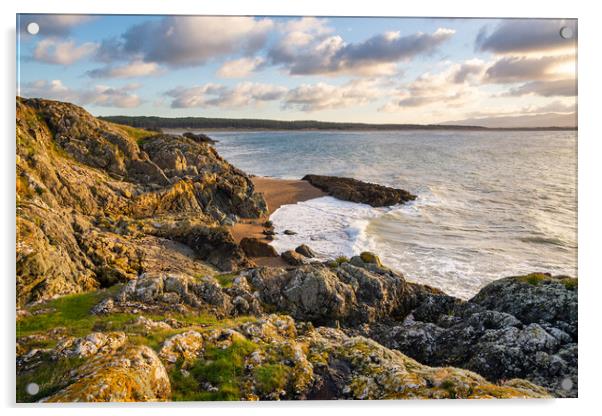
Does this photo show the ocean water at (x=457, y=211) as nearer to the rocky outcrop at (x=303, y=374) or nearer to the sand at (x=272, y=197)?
the sand at (x=272, y=197)

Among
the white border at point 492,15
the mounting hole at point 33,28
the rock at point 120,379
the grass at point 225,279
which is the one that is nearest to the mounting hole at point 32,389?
the rock at point 120,379

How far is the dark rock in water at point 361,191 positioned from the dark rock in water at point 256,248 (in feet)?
15.7

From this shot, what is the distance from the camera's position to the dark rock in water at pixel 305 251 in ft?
46.5

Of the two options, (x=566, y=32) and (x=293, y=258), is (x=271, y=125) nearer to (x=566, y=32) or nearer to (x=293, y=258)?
(x=293, y=258)

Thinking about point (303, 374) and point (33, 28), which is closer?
point (303, 374)

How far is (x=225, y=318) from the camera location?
9477 millimetres

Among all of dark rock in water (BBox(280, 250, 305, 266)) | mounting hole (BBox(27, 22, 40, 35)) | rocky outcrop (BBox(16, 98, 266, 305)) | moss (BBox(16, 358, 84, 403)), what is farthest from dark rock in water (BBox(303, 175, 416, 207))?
moss (BBox(16, 358, 84, 403))

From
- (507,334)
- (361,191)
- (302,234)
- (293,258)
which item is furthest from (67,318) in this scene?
(361,191)

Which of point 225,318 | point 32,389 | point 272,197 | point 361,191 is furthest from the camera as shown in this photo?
point 272,197

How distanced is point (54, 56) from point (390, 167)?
54.0 ft

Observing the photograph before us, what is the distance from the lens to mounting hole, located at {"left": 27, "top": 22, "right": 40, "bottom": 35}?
9641mm

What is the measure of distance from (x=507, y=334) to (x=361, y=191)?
11630mm

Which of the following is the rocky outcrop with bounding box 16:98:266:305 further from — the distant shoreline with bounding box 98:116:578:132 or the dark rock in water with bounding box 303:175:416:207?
the dark rock in water with bounding box 303:175:416:207

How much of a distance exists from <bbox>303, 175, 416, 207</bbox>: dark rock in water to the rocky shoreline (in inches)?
211
